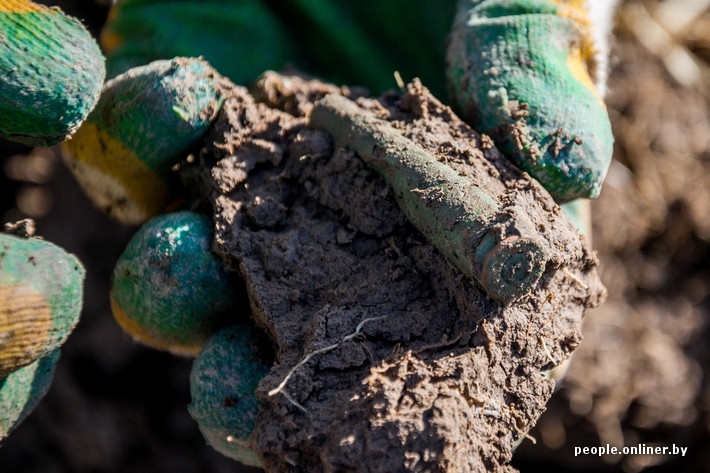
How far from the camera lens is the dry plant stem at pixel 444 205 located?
1.08 m

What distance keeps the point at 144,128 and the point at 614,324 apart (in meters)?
1.94

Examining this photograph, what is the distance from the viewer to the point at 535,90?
1371mm

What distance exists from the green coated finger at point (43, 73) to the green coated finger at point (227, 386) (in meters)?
0.51

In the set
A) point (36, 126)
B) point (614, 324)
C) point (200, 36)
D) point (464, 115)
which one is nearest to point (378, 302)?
point (464, 115)

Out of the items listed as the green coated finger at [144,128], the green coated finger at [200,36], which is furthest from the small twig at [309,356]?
the green coated finger at [200,36]

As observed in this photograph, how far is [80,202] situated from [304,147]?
1496mm

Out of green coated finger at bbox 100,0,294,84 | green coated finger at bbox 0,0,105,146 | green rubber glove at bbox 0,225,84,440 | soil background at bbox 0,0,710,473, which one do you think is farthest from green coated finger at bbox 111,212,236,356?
soil background at bbox 0,0,710,473

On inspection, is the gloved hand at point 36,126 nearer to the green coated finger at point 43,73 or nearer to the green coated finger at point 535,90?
the green coated finger at point 43,73

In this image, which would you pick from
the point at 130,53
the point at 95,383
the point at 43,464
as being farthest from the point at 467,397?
the point at 43,464

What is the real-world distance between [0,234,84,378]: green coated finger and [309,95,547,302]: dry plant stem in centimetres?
59

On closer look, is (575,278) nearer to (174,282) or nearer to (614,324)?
(174,282)

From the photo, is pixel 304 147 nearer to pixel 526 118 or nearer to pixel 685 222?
pixel 526 118

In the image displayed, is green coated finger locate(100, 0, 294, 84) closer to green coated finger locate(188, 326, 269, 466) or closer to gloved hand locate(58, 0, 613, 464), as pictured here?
gloved hand locate(58, 0, 613, 464)

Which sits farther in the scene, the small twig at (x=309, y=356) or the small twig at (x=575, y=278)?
the small twig at (x=575, y=278)
